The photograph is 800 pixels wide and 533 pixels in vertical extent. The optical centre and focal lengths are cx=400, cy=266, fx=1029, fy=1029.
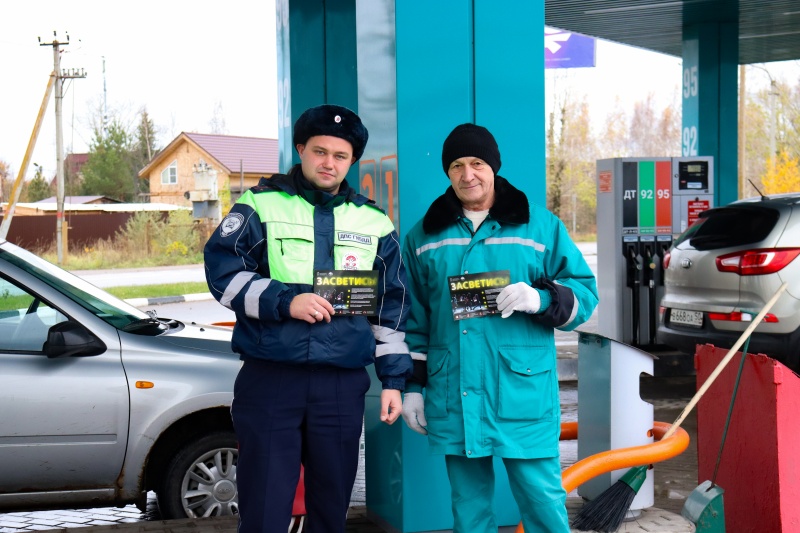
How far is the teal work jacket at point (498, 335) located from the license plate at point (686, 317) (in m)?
5.27

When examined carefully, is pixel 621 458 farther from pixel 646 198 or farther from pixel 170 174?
pixel 170 174

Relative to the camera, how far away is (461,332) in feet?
11.9

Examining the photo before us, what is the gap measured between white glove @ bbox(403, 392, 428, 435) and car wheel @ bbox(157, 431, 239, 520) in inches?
69.7

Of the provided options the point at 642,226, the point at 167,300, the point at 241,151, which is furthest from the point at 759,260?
the point at 241,151

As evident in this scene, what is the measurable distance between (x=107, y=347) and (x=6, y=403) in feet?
1.76

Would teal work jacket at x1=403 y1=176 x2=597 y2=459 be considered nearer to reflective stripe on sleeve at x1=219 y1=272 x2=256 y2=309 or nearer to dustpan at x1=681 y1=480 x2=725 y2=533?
reflective stripe on sleeve at x1=219 y1=272 x2=256 y2=309

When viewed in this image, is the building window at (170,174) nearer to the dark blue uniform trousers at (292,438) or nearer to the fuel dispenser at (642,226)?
the fuel dispenser at (642,226)

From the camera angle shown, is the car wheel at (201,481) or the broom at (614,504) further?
the car wheel at (201,481)

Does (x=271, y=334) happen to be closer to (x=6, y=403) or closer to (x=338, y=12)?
(x=6, y=403)

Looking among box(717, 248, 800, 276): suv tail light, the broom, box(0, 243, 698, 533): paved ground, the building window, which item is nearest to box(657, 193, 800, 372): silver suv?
box(717, 248, 800, 276): suv tail light

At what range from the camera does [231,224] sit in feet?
11.2

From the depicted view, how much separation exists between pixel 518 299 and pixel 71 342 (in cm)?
259

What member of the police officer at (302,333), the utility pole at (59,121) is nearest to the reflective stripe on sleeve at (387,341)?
the police officer at (302,333)

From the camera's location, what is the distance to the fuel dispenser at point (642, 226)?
36.2 ft
